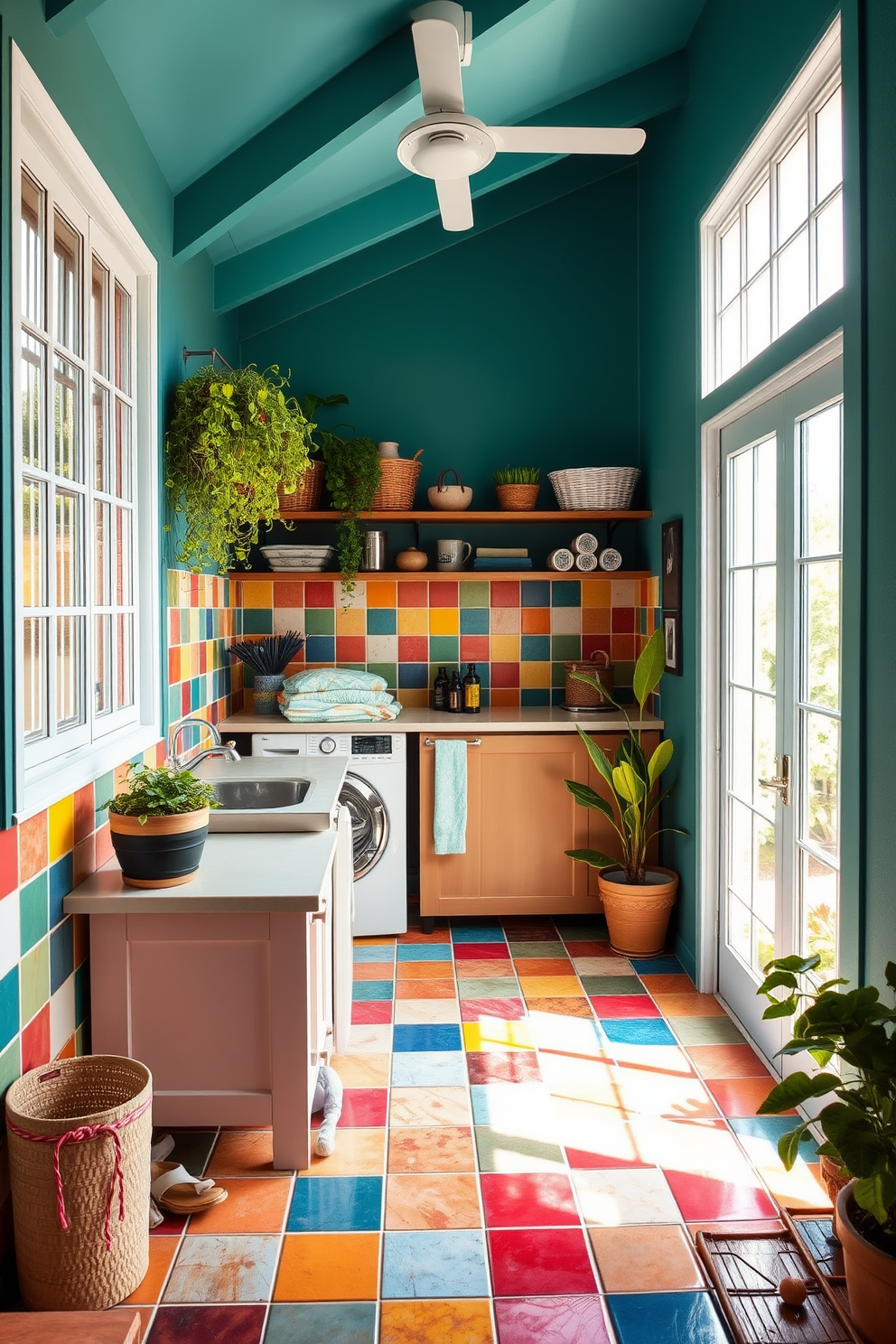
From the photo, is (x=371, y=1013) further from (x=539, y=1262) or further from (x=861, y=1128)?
(x=861, y=1128)

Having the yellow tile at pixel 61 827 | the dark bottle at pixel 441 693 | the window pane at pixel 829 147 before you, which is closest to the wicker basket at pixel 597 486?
the dark bottle at pixel 441 693

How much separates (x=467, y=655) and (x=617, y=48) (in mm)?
2506

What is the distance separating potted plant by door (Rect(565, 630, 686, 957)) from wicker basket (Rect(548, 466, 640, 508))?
74 centimetres

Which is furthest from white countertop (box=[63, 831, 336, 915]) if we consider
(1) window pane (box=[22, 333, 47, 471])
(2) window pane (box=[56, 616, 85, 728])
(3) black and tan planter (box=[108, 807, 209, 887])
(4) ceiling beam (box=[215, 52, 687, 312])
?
(4) ceiling beam (box=[215, 52, 687, 312])

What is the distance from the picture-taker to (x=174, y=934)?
91.7 inches

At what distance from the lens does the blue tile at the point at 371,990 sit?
3.50m

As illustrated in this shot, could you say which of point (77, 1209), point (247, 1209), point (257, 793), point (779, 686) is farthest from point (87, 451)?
point (779, 686)

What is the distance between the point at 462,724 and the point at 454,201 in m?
2.04

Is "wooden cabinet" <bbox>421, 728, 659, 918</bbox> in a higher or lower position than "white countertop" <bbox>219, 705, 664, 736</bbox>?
lower

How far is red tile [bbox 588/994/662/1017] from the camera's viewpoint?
335 cm

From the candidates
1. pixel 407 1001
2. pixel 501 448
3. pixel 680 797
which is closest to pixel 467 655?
pixel 501 448

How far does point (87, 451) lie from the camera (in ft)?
8.43

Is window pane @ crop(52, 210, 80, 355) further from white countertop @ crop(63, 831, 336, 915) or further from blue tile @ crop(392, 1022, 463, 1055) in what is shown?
blue tile @ crop(392, 1022, 463, 1055)

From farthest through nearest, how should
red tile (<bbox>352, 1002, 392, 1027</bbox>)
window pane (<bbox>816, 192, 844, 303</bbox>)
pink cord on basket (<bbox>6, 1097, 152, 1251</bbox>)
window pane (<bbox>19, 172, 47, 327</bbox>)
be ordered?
1. red tile (<bbox>352, 1002, 392, 1027</bbox>)
2. window pane (<bbox>816, 192, 844, 303</bbox>)
3. window pane (<bbox>19, 172, 47, 327</bbox>)
4. pink cord on basket (<bbox>6, 1097, 152, 1251</bbox>)
